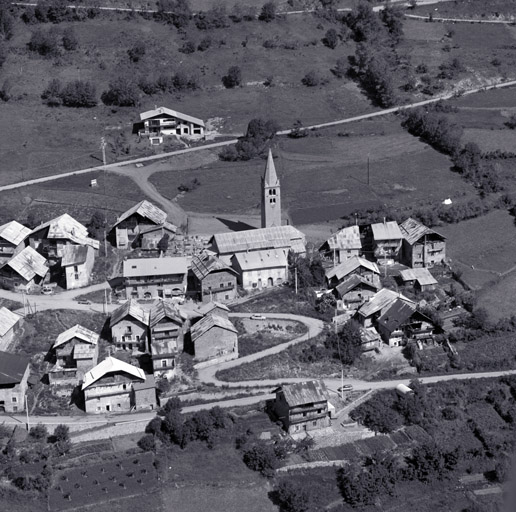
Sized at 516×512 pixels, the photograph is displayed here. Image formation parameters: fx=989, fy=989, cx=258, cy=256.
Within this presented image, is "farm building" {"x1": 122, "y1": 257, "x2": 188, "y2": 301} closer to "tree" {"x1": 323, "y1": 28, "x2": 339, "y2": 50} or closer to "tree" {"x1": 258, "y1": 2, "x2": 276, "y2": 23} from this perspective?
"tree" {"x1": 323, "y1": 28, "x2": 339, "y2": 50}

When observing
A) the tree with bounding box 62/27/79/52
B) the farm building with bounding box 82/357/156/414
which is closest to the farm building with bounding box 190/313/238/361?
the farm building with bounding box 82/357/156/414

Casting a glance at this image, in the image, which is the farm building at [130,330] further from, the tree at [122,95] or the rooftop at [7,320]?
the tree at [122,95]

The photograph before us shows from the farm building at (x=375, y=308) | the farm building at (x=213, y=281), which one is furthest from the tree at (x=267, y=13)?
the farm building at (x=375, y=308)

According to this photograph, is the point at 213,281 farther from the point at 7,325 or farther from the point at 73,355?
the point at 7,325

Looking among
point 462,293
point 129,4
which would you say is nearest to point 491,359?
point 462,293

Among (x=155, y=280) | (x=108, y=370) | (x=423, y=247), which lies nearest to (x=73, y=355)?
(x=108, y=370)
